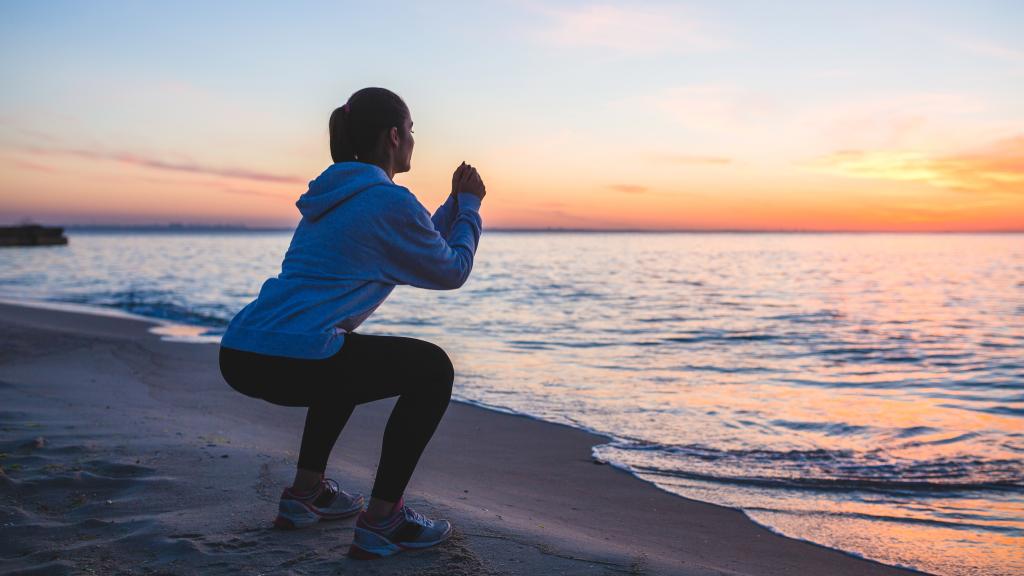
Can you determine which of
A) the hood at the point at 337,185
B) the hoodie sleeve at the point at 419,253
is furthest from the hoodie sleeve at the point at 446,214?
the hood at the point at 337,185

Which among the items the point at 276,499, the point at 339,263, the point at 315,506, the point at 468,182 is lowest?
the point at 276,499

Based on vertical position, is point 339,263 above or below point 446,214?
below

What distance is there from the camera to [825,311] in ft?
54.8

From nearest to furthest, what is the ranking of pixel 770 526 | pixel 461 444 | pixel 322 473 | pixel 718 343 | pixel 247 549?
pixel 247 549 → pixel 322 473 → pixel 770 526 → pixel 461 444 → pixel 718 343

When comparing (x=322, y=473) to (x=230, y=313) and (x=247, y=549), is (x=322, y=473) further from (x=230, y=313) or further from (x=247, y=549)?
(x=230, y=313)

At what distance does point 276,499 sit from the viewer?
337cm

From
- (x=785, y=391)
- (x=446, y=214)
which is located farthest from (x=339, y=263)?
(x=785, y=391)

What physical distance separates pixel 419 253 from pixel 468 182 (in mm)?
520

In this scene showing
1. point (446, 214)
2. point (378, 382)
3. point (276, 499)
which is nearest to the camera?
point (378, 382)

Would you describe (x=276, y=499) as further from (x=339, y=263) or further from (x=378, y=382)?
(x=339, y=263)

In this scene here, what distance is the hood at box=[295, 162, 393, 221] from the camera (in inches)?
98.4

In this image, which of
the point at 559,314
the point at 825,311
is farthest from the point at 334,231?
the point at 825,311

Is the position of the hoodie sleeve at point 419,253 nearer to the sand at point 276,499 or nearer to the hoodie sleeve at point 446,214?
the hoodie sleeve at point 446,214

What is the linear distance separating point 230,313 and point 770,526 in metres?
13.2
